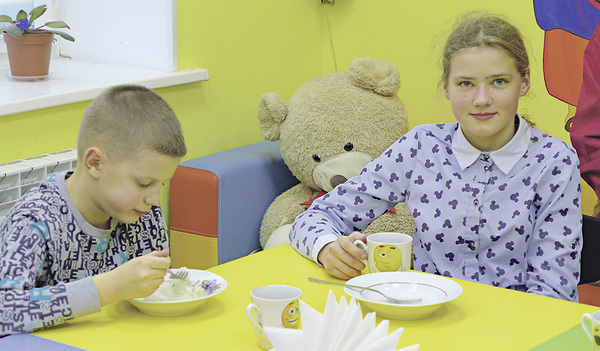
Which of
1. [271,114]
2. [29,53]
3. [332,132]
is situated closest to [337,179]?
[332,132]

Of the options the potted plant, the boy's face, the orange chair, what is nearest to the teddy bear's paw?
the orange chair

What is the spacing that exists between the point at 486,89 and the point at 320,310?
1.96 ft

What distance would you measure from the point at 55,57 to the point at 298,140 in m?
0.90

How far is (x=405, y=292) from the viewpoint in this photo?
130cm

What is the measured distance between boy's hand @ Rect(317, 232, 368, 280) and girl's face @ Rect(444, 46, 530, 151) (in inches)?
14.5

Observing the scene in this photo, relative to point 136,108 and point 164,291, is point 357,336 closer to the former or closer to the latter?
point 164,291

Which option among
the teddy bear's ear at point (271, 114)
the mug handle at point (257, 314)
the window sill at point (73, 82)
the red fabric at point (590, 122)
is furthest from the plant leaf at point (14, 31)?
the red fabric at point (590, 122)

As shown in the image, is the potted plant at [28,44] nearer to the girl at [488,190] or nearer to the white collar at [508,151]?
the girl at [488,190]

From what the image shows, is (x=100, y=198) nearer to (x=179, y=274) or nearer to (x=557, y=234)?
(x=179, y=274)

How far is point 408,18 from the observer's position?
2861 mm

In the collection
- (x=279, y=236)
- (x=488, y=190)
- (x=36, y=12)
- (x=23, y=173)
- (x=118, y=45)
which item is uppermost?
(x=36, y=12)

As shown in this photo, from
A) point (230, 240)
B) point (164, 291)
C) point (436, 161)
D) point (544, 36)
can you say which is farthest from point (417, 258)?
point (544, 36)

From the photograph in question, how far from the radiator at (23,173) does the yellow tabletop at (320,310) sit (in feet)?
2.70

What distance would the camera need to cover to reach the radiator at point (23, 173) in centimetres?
192
